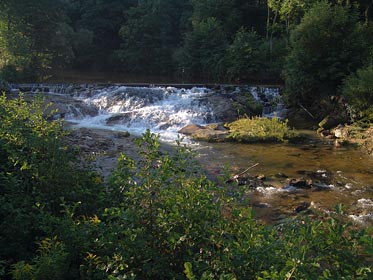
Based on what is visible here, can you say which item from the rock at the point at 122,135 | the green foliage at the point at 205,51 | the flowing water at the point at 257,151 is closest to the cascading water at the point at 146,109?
the flowing water at the point at 257,151

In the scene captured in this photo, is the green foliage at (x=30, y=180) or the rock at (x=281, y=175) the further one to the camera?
the rock at (x=281, y=175)

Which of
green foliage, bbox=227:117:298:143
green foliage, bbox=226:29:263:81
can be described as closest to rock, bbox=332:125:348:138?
green foliage, bbox=227:117:298:143

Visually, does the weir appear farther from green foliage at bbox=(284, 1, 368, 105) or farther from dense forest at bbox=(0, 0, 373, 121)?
dense forest at bbox=(0, 0, 373, 121)

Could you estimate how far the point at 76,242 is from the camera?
3.74 m

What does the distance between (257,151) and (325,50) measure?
7120mm

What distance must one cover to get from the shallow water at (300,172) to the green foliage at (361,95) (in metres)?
1.79

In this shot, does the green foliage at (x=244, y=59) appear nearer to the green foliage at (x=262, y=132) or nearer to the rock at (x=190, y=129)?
the rock at (x=190, y=129)

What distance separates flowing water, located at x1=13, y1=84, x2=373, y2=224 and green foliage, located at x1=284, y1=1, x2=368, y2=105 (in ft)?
6.72

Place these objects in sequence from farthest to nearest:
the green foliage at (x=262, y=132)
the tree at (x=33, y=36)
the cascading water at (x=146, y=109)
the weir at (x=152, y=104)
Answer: the tree at (x=33, y=36) → the weir at (x=152, y=104) → the cascading water at (x=146, y=109) → the green foliage at (x=262, y=132)

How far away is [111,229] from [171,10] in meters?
34.9

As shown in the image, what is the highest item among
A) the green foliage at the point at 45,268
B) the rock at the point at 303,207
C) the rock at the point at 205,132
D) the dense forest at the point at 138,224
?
the dense forest at the point at 138,224

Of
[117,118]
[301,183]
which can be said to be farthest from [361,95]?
[117,118]

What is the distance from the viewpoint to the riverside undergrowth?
A: 2906 millimetres

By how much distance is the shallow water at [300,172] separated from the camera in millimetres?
8414
